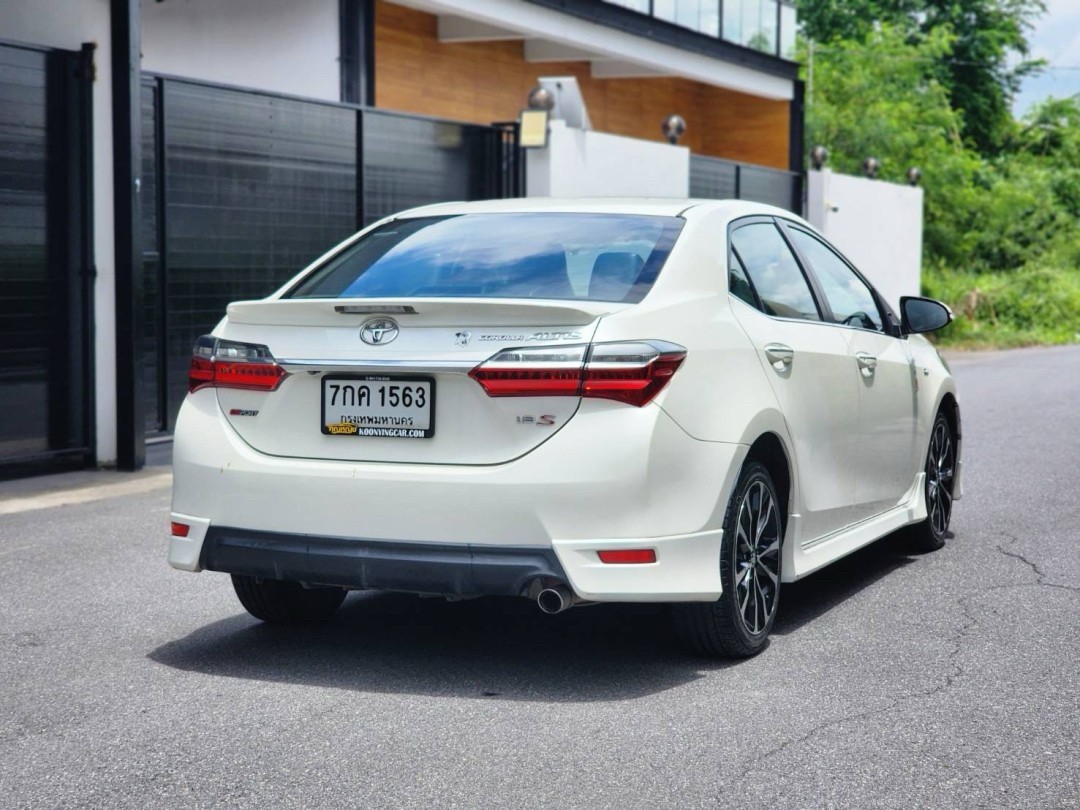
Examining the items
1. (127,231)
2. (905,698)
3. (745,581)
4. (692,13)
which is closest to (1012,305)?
(692,13)

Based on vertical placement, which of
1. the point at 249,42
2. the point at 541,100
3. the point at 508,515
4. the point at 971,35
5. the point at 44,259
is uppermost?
the point at 971,35

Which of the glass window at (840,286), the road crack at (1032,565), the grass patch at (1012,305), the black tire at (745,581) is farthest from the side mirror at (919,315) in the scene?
the grass patch at (1012,305)

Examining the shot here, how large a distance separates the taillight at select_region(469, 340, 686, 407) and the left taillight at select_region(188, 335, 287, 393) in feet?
2.50

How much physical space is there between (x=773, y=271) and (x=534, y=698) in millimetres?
2030

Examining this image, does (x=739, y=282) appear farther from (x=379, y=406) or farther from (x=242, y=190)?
(x=242, y=190)

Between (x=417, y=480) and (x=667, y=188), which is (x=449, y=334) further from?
(x=667, y=188)

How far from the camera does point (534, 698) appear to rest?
495cm

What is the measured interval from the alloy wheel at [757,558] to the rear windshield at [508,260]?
0.86 meters

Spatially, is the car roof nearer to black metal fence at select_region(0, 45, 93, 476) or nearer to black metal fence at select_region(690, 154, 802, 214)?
black metal fence at select_region(0, 45, 93, 476)

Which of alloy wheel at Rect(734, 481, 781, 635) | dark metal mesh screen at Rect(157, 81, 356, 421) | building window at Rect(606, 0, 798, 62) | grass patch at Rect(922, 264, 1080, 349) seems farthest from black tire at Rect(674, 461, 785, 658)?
grass patch at Rect(922, 264, 1080, 349)

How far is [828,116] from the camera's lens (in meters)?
35.3

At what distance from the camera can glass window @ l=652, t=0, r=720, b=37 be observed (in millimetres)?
22484

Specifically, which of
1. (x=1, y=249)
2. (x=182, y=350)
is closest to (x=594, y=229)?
(x=1, y=249)

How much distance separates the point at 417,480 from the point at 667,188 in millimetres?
15205
